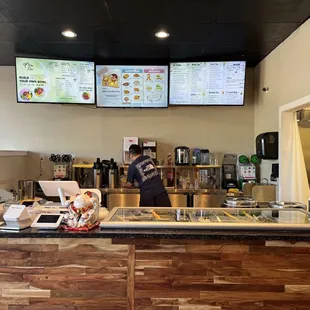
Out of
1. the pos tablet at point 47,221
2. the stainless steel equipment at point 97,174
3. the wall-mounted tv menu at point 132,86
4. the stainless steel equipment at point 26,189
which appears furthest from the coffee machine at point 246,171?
the pos tablet at point 47,221

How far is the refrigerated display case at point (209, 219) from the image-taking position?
2188 mm

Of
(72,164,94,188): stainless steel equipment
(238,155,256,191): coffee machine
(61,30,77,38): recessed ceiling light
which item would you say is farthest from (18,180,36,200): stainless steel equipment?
(238,155,256,191): coffee machine

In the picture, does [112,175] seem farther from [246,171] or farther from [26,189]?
[246,171]

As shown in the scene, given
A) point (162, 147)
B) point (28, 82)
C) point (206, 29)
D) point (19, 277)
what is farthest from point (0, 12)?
point (162, 147)

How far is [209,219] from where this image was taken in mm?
2363

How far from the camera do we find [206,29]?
12.7 ft

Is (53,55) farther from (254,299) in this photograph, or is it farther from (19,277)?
(254,299)

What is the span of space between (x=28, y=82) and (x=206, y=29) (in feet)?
8.13

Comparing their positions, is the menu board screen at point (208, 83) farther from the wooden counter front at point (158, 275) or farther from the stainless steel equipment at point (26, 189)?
the wooden counter front at point (158, 275)

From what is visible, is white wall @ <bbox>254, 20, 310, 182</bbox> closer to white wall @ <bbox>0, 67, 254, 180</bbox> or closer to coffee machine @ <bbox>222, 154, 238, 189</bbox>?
white wall @ <bbox>0, 67, 254, 180</bbox>

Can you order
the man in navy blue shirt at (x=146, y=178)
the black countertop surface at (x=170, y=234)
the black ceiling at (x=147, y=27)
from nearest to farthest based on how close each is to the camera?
1. the black countertop surface at (x=170, y=234)
2. the black ceiling at (x=147, y=27)
3. the man in navy blue shirt at (x=146, y=178)

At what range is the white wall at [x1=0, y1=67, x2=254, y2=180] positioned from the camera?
18.1 feet

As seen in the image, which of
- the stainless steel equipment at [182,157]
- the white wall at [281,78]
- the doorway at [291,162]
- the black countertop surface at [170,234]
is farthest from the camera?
the stainless steel equipment at [182,157]

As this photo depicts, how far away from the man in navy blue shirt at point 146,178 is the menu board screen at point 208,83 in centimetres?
110
